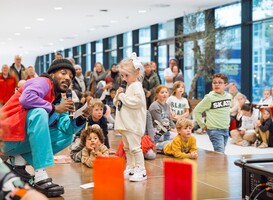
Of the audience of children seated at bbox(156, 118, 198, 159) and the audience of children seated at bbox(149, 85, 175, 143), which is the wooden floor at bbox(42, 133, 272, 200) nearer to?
the audience of children seated at bbox(156, 118, 198, 159)

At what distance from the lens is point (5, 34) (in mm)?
24016

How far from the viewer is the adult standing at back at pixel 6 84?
38.1ft

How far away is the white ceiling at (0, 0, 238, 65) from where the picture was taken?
1434cm

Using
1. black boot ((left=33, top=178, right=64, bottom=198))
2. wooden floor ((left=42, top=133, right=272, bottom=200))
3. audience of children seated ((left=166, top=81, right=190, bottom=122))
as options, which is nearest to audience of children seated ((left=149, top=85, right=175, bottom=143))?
wooden floor ((left=42, top=133, right=272, bottom=200))

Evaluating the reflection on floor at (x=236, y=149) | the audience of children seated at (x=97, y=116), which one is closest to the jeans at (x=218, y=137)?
the audience of children seated at (x=97, y=116)

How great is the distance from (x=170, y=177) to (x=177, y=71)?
10.6 metres

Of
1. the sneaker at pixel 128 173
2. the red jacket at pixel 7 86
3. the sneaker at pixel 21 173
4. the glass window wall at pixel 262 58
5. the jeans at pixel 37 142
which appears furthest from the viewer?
the glass window wall at pixel 262 58

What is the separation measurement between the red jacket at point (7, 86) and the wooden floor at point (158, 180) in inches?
239

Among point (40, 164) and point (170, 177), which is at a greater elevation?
point (170, 177)

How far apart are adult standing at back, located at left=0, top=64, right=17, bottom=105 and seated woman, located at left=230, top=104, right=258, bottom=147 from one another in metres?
4.92

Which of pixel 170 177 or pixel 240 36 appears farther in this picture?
pixel 240 36

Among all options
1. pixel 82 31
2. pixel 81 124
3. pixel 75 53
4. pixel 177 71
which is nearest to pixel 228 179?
pixel 81 124

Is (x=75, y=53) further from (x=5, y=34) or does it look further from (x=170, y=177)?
(x=170, y=177)

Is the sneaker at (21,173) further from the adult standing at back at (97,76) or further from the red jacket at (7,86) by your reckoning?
the adult standing at back at (97,76)
